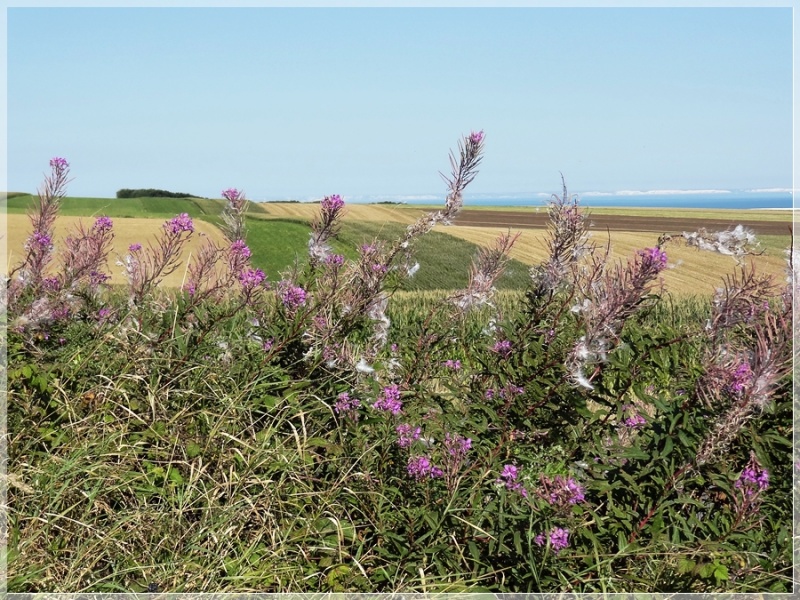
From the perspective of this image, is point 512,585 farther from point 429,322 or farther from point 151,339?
point 151,339

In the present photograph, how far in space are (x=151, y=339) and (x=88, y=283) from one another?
2.65 ft

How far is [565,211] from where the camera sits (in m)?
3.31

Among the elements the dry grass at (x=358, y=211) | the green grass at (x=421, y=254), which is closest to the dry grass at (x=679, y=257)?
the green grass at (x=421, y=254)

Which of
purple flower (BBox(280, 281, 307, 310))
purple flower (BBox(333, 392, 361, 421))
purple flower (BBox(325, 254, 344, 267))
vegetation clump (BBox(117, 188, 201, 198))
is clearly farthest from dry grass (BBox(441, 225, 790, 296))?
vegetation clump (BBox(117, 188, 201, 198))

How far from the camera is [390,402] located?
3041mm

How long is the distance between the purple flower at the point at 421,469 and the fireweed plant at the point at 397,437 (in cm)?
1

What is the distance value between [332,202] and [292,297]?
484 millimetres

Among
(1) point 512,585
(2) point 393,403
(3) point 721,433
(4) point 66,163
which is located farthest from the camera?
(4) point 66,163

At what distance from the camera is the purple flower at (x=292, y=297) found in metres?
3.57

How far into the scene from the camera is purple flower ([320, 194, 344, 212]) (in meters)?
3.53

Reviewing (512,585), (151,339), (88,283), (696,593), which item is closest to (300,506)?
(512,585)

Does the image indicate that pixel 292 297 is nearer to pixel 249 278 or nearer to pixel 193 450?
pixel 249 278

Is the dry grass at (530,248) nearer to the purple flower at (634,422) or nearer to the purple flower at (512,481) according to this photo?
the purple flower at (634,422)

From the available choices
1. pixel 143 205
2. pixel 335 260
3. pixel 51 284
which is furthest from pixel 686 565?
pixel 143 205
